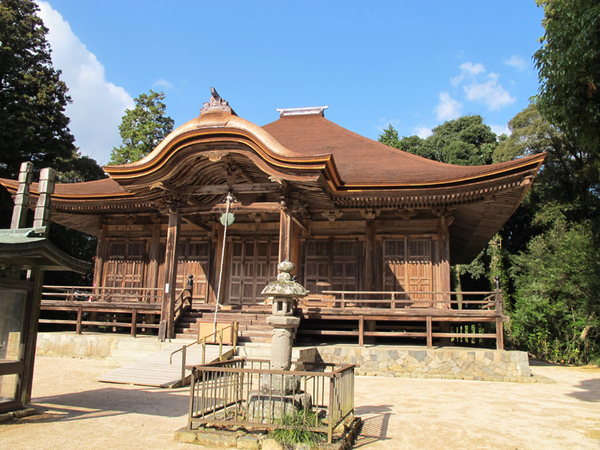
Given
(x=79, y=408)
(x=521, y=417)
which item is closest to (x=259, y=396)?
(x=79, y=408)

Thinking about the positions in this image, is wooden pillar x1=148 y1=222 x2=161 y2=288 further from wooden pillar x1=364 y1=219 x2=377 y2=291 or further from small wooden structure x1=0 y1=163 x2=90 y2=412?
small wooden structure x1=0 y1=163 x2=90 y2=412

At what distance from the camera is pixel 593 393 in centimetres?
970

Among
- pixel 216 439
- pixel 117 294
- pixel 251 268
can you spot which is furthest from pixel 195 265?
pixel 216 439

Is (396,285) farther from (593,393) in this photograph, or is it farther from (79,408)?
(79,408)

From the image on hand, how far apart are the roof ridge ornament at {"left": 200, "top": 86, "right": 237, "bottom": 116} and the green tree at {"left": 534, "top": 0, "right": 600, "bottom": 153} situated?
6987 millimetres

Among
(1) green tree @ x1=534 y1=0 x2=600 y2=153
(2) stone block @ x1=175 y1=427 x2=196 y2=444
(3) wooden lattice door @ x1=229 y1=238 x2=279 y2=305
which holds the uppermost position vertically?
(1) green tree @ x1=534 y1=0 x2=600 y2=153

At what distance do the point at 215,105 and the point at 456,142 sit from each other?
2773 centimetres

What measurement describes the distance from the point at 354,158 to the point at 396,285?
4462 millimetres

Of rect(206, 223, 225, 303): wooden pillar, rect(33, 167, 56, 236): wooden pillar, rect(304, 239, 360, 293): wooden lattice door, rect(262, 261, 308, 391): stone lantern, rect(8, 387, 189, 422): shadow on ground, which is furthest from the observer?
rect(206, 223, 225, 303): wooden pillar

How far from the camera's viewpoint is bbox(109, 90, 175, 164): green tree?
87.5 ft

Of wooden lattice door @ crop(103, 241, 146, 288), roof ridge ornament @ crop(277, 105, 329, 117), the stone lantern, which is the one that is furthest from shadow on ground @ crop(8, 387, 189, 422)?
roof ridge ornament @ crop(277, 105, 329, 117)

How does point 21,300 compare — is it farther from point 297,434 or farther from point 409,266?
point 409,266

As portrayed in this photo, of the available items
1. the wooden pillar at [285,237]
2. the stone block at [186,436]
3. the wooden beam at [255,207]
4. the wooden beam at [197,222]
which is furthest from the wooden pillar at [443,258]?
the stone block at [186,436]

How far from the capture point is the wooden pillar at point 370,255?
13.5 meters
